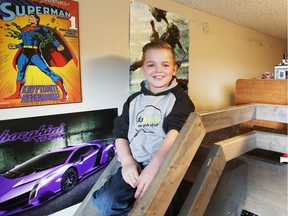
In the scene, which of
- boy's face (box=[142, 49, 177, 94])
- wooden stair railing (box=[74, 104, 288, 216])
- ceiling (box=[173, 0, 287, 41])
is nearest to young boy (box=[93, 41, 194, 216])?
boy's face (box=[142, 49, 177, 94])

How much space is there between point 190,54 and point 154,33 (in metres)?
0.41

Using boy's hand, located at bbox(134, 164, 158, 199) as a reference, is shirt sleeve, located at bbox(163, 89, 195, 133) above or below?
above

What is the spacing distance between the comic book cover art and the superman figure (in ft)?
1.31

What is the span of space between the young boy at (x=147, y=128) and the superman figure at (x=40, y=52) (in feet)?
1.32

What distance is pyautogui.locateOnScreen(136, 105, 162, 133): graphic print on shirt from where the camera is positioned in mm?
897

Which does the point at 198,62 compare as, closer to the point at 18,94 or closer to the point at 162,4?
the point at 162,4

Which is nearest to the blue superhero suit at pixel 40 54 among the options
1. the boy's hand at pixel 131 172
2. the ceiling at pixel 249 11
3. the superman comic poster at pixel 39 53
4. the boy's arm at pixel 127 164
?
the superman comic poster at pixel 39 53

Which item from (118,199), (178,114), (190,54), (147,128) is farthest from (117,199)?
(190,54)

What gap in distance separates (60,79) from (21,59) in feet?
0.61

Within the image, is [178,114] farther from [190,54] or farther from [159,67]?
[190,54]

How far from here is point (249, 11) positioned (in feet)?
6.15

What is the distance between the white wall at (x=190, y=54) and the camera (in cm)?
120

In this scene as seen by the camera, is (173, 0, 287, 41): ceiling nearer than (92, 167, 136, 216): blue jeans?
No

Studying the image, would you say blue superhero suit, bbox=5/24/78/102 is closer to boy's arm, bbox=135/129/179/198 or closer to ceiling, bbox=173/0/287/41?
boy's arm, bbox=135/129/179/198
